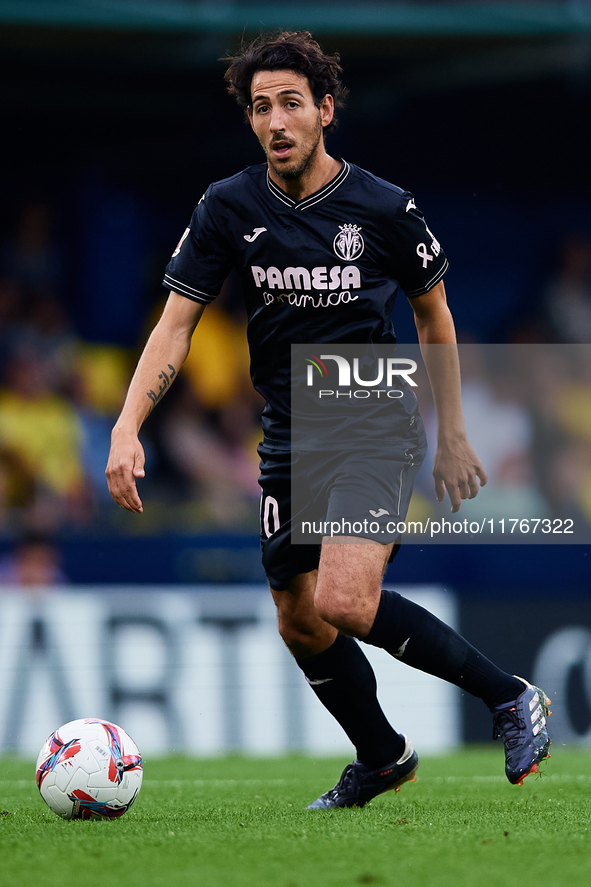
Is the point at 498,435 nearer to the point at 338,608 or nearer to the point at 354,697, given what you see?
the point at 354,697

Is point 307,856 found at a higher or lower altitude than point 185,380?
lower

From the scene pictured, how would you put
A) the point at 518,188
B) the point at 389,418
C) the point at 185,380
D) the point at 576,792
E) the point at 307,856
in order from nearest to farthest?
1. the point at 307,856
2. the point at 389,418
3. the point at 576,792
4. the point at 185,380
5. the point at 518,188

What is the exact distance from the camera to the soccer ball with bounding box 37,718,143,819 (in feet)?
11.7

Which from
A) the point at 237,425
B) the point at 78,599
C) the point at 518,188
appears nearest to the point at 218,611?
the point at 78,599

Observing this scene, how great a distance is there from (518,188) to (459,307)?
127 centimetres

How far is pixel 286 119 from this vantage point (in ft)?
12.4

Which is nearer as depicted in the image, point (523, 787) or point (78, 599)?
point (523, 787)

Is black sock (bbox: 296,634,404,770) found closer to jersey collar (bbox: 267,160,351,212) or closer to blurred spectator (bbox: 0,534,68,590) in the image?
jersey collar (bbox: 267,160,351,212)

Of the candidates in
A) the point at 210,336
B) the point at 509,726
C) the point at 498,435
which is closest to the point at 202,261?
the point at 509,726

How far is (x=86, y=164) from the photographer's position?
34.2 ft

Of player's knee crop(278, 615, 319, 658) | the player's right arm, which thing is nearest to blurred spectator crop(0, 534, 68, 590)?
player's knee crop(278, 615, 319, 658)

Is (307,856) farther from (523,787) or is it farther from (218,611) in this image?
(218,611)

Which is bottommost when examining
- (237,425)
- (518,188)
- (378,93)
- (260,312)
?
(237,425)

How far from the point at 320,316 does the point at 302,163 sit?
19.3 inches
